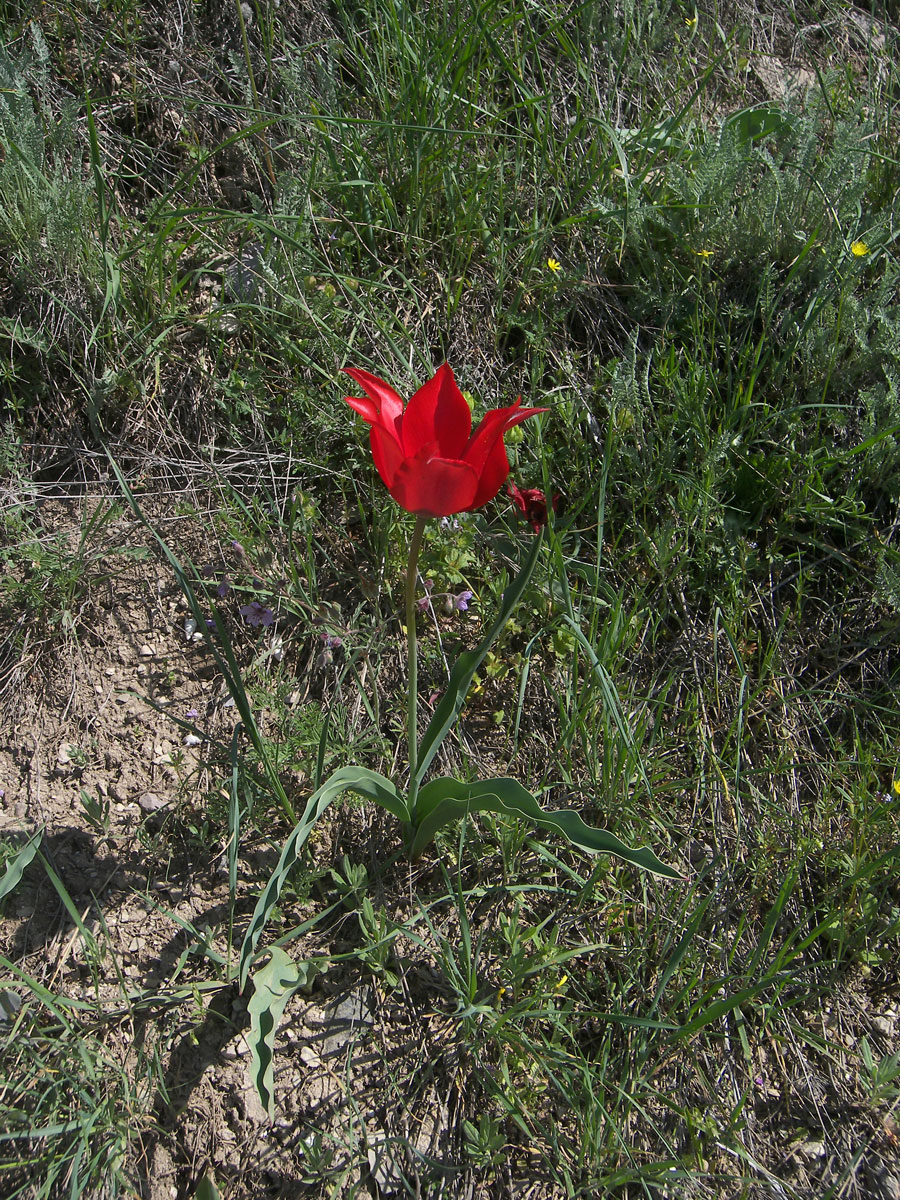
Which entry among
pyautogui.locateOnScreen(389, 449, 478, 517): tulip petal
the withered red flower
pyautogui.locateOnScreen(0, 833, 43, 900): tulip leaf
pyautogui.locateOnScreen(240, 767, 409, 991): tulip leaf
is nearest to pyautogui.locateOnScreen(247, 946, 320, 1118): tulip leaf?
pyautogui.locateOnScreen(240, 767, 409, 991): tulip leaf

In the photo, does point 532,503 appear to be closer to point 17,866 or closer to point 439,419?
point 439,419

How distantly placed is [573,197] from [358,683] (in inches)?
68.1

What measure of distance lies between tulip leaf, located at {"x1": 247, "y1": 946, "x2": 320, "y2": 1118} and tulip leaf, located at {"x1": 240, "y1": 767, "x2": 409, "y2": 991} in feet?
0.13

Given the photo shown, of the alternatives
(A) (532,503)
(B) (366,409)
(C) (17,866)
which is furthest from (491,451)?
(C) (17,866)

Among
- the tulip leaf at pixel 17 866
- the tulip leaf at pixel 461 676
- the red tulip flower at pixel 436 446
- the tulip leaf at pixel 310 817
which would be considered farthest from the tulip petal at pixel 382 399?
the tulip leaf at pixel 17 866

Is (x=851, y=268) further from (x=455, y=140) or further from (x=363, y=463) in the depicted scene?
(x=363, y=463)

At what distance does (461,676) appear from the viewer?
1.64m

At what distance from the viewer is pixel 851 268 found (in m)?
2.52

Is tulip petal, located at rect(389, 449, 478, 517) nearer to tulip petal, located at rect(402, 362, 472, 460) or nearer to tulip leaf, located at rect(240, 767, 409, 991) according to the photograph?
tulip petal, located at rect(402, 362, 472, 460)

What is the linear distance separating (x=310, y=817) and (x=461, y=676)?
38 centimetres

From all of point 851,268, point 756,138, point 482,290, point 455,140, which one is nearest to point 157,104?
point 455,140

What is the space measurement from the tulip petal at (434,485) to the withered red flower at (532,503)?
0.89 m

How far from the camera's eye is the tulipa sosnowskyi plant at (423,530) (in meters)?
1.30

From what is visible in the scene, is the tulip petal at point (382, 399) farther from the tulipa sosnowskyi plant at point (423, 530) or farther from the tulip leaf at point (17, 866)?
the tulip leaf at point (17, 866)
